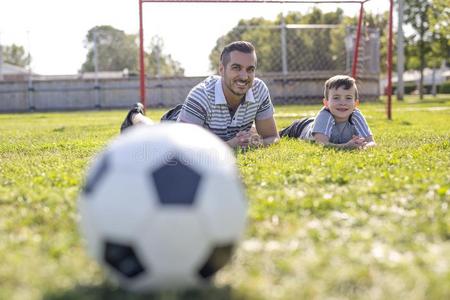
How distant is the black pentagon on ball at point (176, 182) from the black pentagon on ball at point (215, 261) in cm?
22

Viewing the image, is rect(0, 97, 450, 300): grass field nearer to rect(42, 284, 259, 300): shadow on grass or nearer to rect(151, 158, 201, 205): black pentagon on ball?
rect(42, 284, 259, 300): shadow on grass

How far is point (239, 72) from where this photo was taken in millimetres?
6273

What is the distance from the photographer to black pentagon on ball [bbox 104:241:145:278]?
2086mm

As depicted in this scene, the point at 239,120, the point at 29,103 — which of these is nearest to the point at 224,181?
the point at 239,120

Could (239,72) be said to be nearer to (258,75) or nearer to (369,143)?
(369,143)

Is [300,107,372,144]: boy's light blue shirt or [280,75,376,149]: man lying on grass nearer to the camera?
[280,75,376,149]: man lying on grass

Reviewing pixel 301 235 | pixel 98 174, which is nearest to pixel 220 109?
pixel 301 235

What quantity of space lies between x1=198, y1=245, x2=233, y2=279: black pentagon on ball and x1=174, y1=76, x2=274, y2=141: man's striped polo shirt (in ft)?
13.9

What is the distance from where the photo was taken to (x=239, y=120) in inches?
268

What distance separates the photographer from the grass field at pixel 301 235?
85.7 inches

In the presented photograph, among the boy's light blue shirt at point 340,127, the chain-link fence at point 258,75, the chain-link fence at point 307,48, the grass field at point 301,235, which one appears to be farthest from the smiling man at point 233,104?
the chain-link fence at point 307,48

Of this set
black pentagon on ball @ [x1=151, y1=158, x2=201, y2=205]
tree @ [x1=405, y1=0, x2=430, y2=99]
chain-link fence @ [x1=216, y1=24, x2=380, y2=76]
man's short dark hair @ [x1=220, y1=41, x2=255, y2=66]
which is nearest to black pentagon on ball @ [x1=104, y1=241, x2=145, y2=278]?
black pentagon on ball @ [x1=151, y1=158, x2=201, y2=205]

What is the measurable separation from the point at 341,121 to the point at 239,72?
159 cm

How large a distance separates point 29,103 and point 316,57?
16.3 metres
